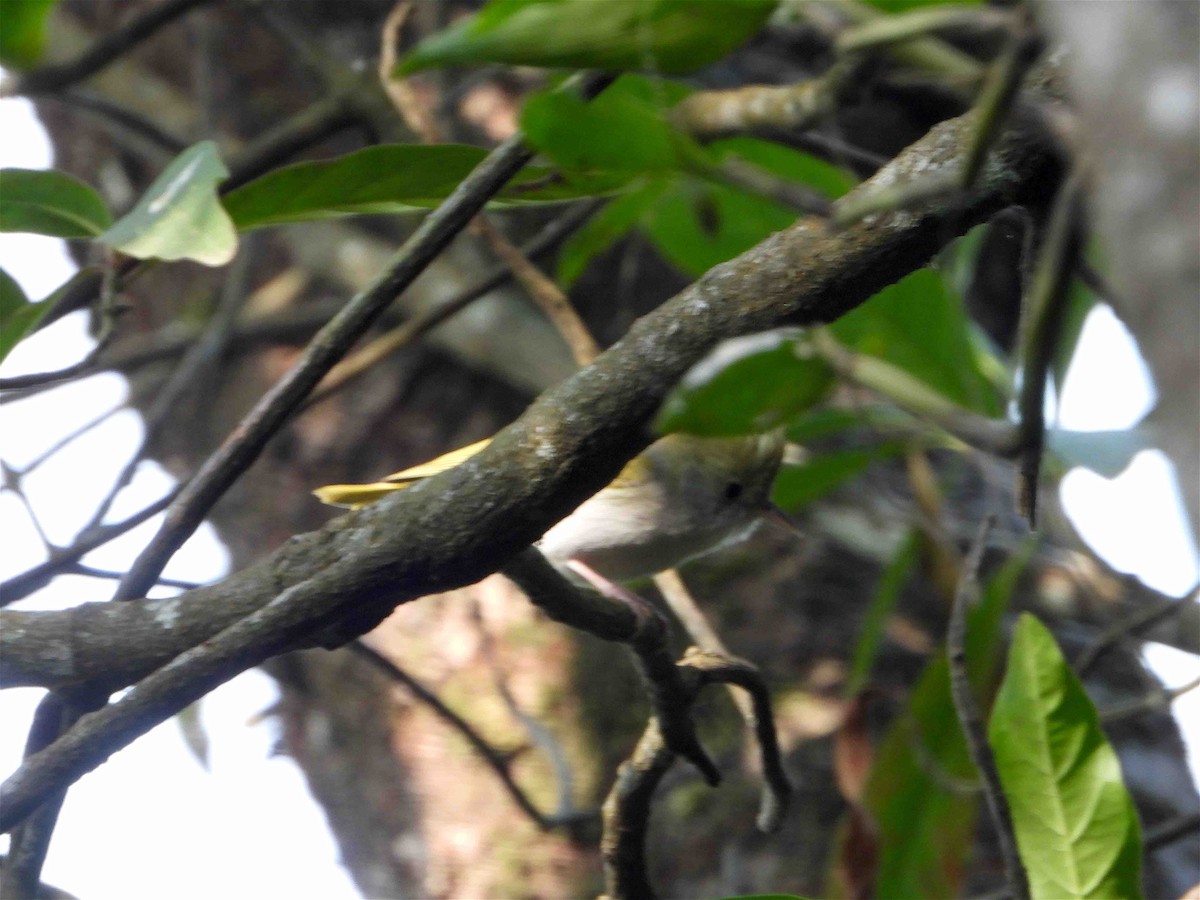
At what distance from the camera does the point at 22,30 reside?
4.14ft

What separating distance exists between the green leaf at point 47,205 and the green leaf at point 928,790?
119 centimetres

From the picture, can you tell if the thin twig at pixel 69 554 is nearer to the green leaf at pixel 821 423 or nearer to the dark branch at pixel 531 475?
the dark branch at pixel 531 475

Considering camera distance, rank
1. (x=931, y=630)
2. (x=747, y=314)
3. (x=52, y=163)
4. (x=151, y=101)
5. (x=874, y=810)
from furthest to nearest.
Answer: (x=52, y=163) < (x=151, y=101) < (x=931, y=630) < (x=874, y=810) < (x=747, y=314)

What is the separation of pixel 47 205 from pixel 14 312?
0.11 m

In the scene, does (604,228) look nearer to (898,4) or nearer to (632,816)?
(632,816)

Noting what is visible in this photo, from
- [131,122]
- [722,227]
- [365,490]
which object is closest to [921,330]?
[722,227]

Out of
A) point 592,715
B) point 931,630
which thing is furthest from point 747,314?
point 931,630

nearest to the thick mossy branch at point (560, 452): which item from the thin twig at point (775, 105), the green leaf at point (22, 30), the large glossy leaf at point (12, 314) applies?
the thin twig at point (775, 105)

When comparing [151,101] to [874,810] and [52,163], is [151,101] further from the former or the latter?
[874,810]

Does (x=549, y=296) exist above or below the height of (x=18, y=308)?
above

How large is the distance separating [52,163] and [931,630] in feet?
8.03

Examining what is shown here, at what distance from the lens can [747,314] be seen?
0.85 m

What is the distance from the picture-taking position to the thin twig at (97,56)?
1.71 meters

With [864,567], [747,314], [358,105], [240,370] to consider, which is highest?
[358,105]
